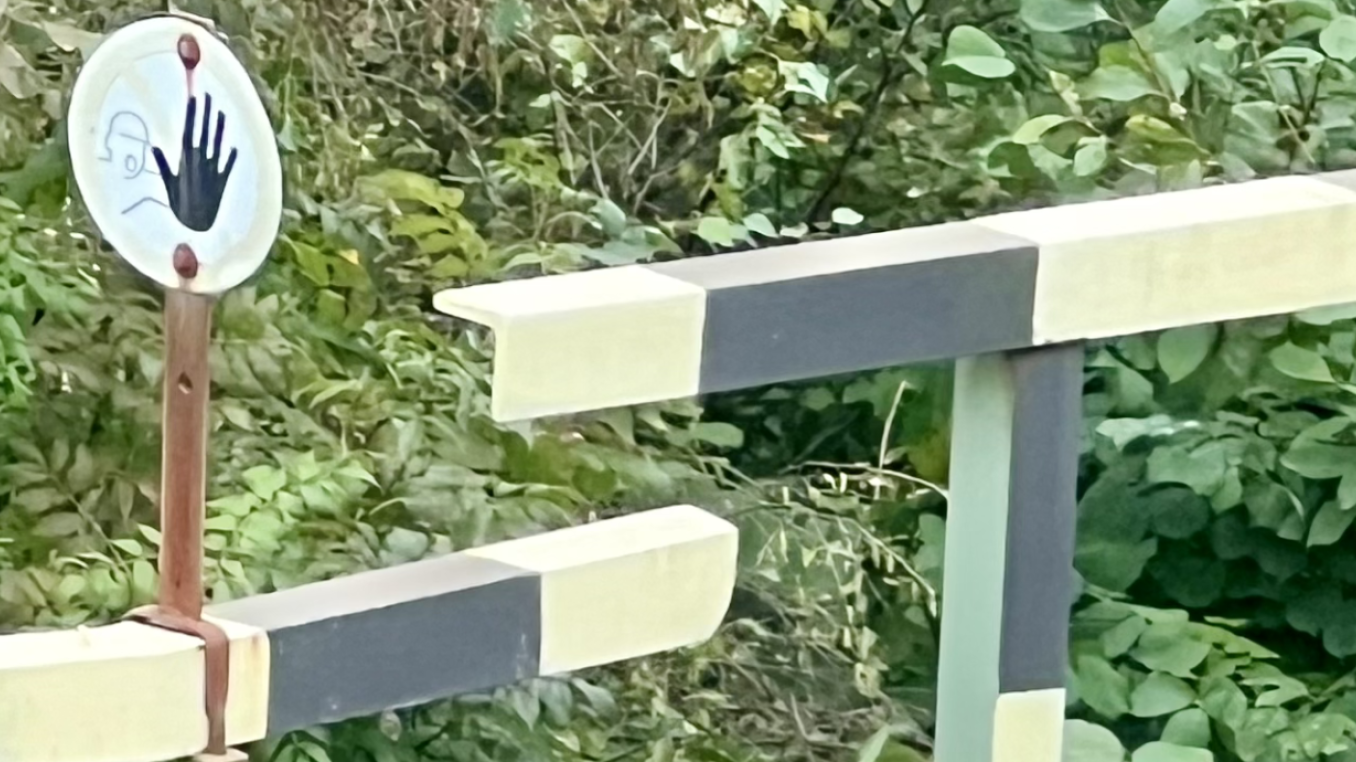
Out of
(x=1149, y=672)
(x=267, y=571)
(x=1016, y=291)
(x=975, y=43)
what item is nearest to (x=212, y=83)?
(x=1016, y=291)

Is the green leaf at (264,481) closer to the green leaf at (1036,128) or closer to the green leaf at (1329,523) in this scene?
the green leaf at (1036,128)

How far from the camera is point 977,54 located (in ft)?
5.10

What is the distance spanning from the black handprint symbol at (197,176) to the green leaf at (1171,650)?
1030 mm

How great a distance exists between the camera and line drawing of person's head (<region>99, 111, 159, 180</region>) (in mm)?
688

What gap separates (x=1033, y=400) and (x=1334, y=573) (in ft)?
2.62

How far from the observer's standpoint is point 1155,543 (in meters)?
1.64

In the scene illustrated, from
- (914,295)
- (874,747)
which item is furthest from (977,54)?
(914,295)

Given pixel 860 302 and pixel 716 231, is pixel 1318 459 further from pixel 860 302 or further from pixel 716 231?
pixel 860 302

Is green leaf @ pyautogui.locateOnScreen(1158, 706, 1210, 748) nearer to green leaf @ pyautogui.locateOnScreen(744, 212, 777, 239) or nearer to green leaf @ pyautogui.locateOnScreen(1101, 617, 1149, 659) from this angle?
green leaf @ pyautogui.locateOnScreen(1101, 617, 1149, 659)

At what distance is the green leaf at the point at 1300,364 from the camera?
1453mm

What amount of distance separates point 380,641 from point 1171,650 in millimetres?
913

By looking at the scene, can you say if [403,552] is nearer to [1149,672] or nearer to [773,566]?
[773,566]

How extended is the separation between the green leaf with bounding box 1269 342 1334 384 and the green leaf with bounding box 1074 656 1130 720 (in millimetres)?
267

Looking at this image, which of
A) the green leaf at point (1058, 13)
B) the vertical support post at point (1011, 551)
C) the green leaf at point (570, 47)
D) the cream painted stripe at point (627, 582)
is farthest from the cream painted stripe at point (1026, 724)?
the green leaf at point (570, 47)
